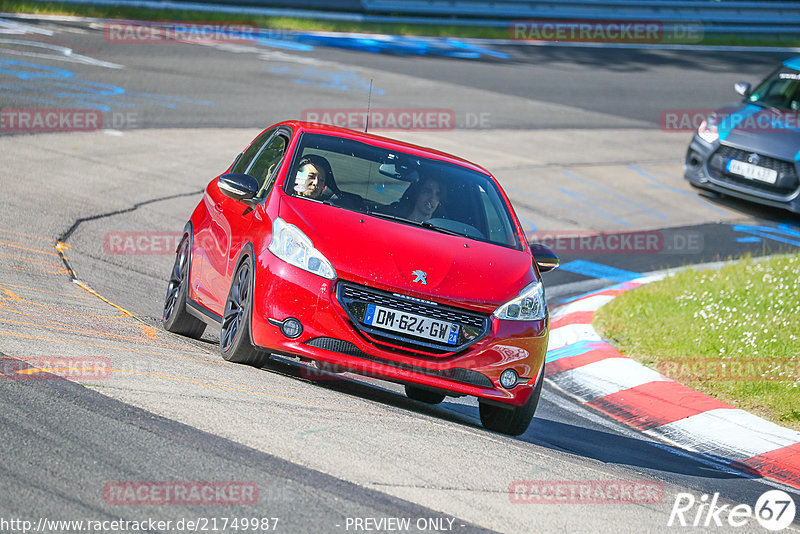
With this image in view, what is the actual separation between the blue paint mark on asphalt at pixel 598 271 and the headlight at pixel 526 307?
17.8ft

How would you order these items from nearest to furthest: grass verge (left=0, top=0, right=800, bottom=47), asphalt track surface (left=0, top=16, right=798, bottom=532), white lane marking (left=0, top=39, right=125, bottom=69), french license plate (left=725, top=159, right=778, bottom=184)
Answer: asphalt track surface (left=0, top=16, right=798, bottom=532), french license plate (left=725, top=159, right=778, bottom=184), white lane marking (left=0, top=39, right=125, bottom=69), grass verge (left=0, top=0, right=800, bottom=47)

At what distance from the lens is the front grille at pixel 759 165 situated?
14516 millimetres

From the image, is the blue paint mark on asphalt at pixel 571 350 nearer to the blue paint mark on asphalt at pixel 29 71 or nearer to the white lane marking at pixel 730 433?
the white lane marking at pixel 730 433

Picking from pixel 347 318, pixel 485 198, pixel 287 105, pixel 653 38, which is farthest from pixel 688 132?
pixel 347 318

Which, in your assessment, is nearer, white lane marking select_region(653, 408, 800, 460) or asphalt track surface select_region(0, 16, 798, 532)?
asphalt track surface select_region(0, 16, 798, 532)

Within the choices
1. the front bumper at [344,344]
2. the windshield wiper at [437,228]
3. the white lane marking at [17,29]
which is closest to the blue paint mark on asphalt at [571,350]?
the windshield wiper at [437,228]

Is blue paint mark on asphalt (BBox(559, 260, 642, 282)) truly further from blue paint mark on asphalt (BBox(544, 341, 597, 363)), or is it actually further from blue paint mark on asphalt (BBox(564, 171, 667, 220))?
blue paint mark on asphalt (BBox(564, 171, 667, 220))

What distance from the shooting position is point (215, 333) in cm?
835

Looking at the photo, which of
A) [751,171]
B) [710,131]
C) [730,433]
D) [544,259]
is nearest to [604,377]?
[730,433]

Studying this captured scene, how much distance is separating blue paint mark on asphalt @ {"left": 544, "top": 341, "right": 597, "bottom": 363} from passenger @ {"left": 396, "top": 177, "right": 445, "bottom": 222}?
238 cm

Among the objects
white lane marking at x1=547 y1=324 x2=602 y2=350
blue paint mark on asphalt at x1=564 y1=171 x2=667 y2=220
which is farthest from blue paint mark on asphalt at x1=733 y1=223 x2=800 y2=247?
white lane marking at x1=547 y1=324 x2=602 y2=350

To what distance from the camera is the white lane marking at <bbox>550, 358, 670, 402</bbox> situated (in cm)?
818

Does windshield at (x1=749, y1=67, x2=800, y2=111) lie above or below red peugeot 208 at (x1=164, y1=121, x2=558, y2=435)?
above

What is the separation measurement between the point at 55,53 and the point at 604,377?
13.7m
